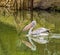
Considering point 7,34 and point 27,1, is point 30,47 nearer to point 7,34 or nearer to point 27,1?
point 7,34

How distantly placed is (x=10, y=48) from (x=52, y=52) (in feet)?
3.56

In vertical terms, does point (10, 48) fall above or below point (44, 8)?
above

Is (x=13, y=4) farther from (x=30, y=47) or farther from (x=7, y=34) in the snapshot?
(x=30, y=47)

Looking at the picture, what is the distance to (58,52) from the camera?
7250 millimetres

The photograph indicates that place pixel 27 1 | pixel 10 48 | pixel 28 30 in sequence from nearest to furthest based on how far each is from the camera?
pixel 10 48 → pixel 28 30 → pixel 27 1

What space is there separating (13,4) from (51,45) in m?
11.0

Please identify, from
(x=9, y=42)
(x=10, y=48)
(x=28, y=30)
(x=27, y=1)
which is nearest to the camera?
(x=10, y=48)

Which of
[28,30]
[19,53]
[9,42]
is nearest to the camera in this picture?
[19,53]

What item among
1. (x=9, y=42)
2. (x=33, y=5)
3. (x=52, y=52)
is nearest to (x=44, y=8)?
(x=33, y=5)

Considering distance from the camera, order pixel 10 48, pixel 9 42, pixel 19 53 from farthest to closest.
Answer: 1. pixel 9 42
2. pixel 10 48
3. pixel 19 53

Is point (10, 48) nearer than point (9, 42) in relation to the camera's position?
Yes

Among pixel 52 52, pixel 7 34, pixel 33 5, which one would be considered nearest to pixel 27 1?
pixel 33 5

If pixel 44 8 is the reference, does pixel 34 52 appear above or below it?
above

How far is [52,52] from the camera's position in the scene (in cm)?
733
